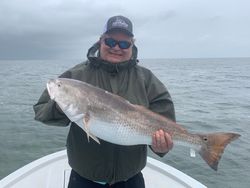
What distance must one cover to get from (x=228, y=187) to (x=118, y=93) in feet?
24.9

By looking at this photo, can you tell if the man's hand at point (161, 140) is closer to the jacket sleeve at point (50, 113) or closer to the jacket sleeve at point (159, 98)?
the jacket sleeve at point (159, 98)

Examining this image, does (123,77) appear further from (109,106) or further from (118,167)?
(118,167)

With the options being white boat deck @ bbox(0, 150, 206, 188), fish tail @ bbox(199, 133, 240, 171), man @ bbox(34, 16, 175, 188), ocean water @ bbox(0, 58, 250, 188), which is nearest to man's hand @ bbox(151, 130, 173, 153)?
man @ bbox(34, 16, 175, 188)

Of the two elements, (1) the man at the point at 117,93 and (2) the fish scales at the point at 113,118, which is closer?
(2) the fish scales at the point at 113,118

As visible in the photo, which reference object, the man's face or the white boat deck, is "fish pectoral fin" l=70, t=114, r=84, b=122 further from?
the white boat deck

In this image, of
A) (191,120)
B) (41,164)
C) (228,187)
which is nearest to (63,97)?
(41,164)

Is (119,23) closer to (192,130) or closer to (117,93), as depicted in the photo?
(117,93)

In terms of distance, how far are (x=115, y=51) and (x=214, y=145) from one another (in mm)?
1379

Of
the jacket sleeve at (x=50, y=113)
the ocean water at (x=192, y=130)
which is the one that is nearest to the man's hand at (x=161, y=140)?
the jacket sleeve at (x=50, y=113)

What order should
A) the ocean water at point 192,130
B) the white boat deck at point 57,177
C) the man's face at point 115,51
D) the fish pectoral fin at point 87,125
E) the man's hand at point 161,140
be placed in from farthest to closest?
the ocean water at point 192,130, the white boat deck at point 57,177, the man's face at point 115,51, the man's hand at point 161,140, the fish pectoral fin at point 87,125

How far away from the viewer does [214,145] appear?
3641 millimetres

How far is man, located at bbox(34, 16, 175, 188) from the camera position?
360cm

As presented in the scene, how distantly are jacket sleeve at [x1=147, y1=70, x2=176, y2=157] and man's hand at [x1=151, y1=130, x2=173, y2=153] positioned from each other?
273 mm

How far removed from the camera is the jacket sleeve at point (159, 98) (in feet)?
12.3
